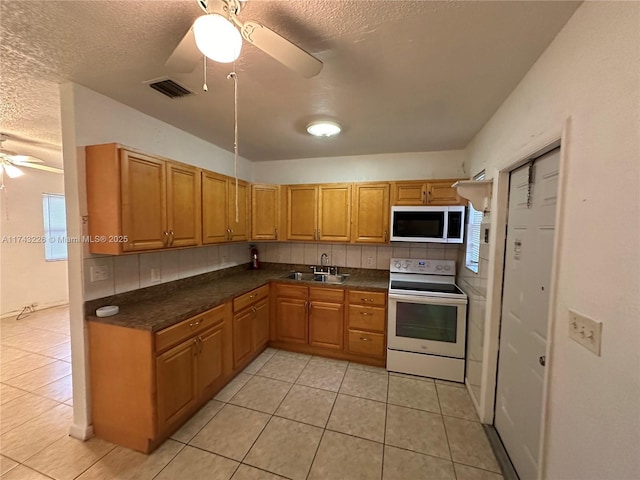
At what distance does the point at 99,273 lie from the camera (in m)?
1.87

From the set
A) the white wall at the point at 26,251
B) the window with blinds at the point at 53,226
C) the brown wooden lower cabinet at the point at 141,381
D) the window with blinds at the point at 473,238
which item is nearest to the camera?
the brown wooden lower cabinet at the point at 141,381

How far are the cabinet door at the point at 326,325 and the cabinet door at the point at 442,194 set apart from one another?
5.27 ft

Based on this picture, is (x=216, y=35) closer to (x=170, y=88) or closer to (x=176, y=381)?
(x=170, y=88)

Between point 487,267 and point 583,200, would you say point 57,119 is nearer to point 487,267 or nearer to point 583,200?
point 583,200

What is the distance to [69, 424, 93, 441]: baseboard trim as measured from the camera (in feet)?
5.91

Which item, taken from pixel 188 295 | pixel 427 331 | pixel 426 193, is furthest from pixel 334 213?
pixel 188 295

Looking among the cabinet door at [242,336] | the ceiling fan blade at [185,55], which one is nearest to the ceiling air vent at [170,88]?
the ceiling fan blade at [185,55]

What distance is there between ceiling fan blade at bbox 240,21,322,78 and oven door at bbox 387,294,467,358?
2206 millimetres

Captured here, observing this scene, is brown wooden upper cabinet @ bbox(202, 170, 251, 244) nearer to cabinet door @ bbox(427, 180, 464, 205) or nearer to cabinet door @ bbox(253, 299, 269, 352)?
cabinet door @ bbox(253, 299, 269, 352)

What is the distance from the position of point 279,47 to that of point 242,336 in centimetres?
245

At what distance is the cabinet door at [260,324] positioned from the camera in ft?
9.27

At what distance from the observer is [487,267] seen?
6.55 ft

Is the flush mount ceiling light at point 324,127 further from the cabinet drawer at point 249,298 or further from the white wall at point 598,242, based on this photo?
the cabinet drawer at point 249,298

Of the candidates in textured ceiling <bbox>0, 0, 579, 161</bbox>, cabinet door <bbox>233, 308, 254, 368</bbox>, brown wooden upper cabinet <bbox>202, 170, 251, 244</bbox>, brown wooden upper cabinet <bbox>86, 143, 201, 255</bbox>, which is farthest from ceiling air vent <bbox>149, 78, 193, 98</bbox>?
cabinet door <bbox>233, 308, 254, 368</bbox>
